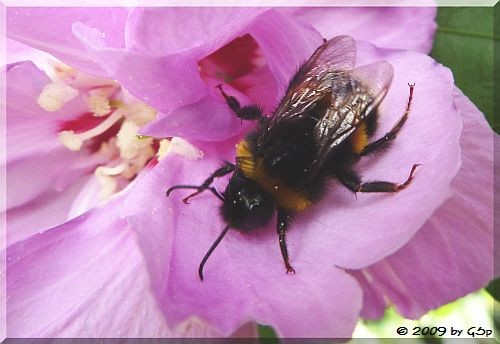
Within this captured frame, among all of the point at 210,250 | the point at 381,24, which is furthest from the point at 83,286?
the point at 381,24

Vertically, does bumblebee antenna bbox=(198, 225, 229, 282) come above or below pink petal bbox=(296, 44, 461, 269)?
below

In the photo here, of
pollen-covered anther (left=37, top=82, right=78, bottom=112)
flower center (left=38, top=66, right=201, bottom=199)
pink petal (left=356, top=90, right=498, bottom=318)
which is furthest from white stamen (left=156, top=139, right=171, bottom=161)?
pink petal (left=356, top=90, right=498, bottom=318)

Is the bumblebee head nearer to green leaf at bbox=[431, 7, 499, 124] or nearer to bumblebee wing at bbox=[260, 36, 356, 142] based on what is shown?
bumblebee wing at bbox=[260, 36, 356, 142]

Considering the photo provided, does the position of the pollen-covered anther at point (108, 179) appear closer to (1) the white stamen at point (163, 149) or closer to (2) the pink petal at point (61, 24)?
(1) the white stamen at point (163, 149)

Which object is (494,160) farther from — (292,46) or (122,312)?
(122,312)

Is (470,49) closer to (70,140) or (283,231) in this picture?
(283,231)

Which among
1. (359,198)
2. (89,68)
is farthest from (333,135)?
(89,68)
